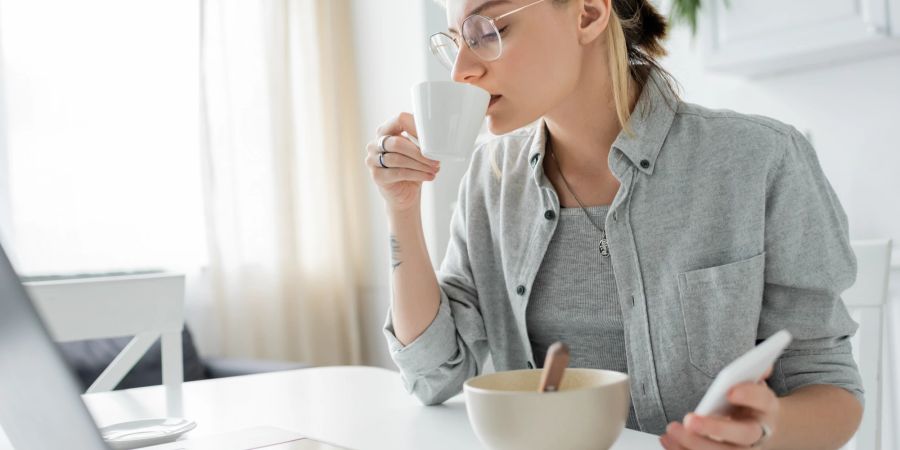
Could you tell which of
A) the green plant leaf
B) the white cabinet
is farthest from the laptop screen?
the green plant leaf

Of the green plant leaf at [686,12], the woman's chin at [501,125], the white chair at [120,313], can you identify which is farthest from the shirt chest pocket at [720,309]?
the green plant leaf at [686,12]

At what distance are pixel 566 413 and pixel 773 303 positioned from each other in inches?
22.3

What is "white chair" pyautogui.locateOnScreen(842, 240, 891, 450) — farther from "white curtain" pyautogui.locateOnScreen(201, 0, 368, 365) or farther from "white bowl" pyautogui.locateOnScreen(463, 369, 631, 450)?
"white curtain" pyautogui.locateOnScreen(201, 0, 368, 365)

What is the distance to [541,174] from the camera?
1175 mm

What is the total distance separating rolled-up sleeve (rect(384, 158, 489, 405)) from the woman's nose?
0.24 meters

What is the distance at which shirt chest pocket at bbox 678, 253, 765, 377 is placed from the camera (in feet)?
3.25

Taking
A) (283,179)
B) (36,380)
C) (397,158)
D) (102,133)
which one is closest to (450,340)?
(397,158)

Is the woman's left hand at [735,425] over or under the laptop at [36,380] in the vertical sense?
under

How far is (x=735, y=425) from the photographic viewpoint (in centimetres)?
53

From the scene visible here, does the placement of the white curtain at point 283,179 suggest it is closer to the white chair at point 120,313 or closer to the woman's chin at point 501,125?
the white chair at point 120,313

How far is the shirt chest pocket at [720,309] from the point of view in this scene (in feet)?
3.25

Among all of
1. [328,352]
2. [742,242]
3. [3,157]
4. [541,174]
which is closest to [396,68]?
[328,352]

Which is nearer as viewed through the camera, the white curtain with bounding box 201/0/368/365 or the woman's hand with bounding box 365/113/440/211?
the woman's hand with bounding box 365/113/440/211

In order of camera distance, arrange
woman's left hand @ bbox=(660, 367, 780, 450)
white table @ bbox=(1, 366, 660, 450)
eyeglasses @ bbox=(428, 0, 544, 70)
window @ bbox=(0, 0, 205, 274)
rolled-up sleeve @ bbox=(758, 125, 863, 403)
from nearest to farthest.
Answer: woman's left hand @ bbox=(660, 367, 780, 450), white table @ bbox=(1, 366, 660, 450), rolled-up sleeve @ bbox=(758, 125, 863, 403), eyeglasses @ bbox=(428, 0, 544, 70), window @ bbox=(0, 0, 205, 274)
